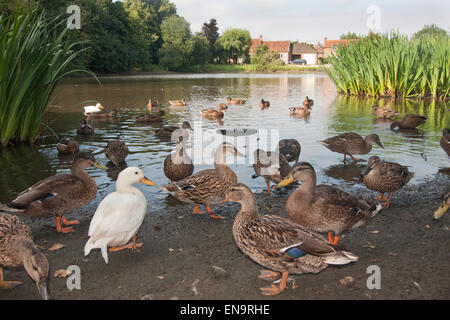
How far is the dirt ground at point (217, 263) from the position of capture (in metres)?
3.52

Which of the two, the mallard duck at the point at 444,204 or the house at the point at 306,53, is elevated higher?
the house at the point at 306,53

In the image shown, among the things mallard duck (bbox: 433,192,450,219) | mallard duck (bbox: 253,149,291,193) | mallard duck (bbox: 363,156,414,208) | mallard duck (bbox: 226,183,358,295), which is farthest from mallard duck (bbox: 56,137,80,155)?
mallard duck (bbox: 433,192,450,219)

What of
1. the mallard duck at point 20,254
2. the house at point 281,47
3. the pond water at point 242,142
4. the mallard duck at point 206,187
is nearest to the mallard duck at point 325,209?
the mallard duck at point 206,187

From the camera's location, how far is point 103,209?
416 centimetres

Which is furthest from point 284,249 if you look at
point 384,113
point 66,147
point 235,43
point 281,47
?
point 281,47

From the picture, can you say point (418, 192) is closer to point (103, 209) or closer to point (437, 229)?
point (437, 229)

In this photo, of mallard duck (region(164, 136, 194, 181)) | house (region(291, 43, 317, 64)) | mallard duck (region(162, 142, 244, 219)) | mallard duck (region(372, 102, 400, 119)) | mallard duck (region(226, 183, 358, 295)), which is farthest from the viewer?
house (region(291, 43, 317, 64))

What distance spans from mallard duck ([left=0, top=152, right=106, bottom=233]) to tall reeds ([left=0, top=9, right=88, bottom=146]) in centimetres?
434

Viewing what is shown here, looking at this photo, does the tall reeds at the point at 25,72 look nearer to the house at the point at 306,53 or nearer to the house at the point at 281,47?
the house at the point at 281,47

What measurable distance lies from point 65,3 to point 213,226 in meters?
45.5

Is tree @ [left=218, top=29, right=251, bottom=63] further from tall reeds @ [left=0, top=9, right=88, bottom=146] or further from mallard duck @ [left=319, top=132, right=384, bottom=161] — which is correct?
mallard duck @ [left=319, top=132, right=384, bottom=161]

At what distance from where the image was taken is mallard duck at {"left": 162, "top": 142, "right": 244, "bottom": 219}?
5.53 metres

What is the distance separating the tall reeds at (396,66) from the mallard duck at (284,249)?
58.8 feet

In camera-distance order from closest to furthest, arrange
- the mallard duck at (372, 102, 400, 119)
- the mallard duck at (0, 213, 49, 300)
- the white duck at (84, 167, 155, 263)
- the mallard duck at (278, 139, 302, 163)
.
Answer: the mallard duck at (0, 213, 49, 300) < the white duck at (84, 167, 155, 263) < the mallard duck at (278, 139, 302, 163) < the mallard duck at (372, 102, 400, 119)
